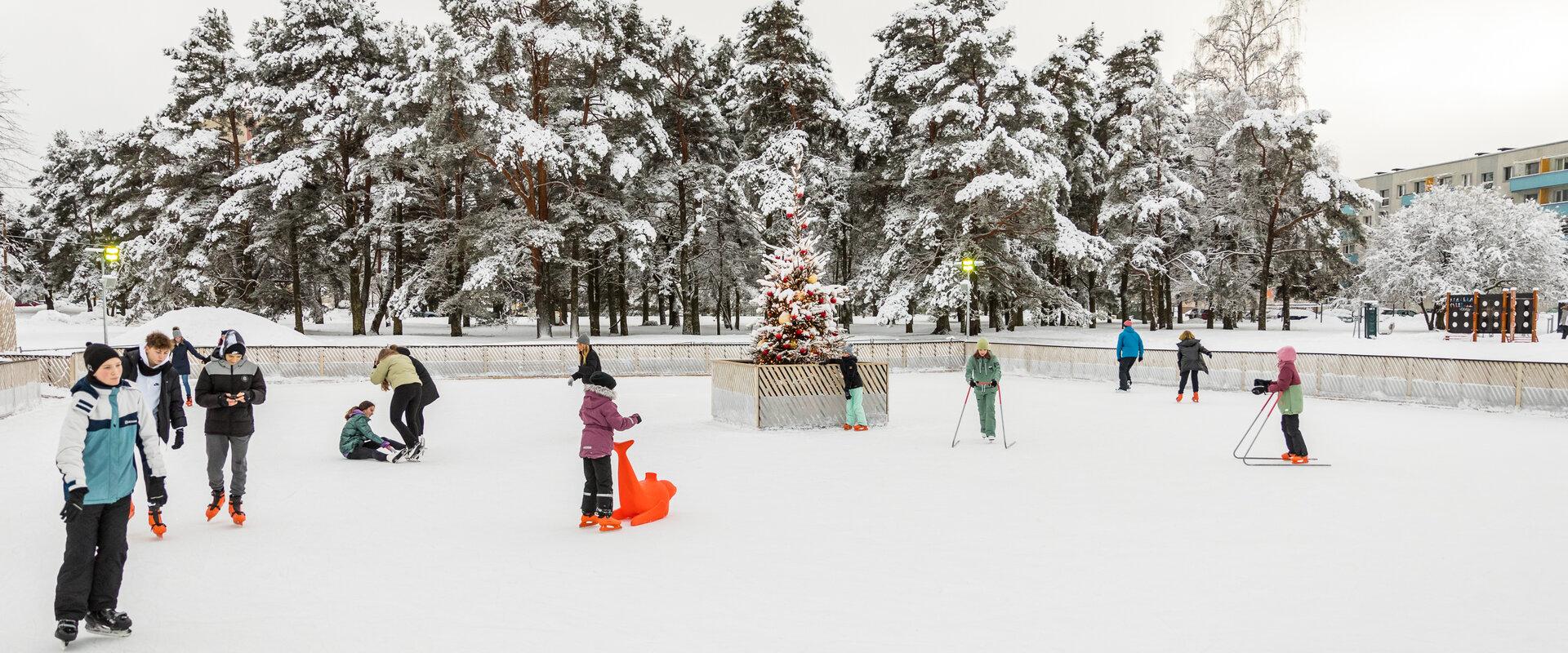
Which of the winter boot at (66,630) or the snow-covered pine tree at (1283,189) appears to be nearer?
the winter boot at (66,630)

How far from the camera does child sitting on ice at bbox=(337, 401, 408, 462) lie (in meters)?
11.4

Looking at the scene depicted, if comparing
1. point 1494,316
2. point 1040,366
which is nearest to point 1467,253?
point 1494,316

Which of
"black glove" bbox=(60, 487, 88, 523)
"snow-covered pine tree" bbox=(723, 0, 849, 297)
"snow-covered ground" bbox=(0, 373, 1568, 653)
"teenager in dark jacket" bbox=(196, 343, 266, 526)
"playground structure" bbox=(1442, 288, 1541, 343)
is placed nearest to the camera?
"black glove" bbox=(60, 487, 88, 523)

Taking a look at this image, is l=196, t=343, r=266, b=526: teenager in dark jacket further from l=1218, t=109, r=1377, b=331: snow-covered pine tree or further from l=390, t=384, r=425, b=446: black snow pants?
l=1218, t=109, r=1377, b=331: snow-covered pine tree

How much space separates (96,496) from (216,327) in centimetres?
3159

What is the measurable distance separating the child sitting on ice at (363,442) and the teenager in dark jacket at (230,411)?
3439 millimetres

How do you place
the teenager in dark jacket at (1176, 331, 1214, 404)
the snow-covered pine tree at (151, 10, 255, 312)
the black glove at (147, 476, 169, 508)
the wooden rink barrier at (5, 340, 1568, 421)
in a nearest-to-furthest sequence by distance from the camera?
the black glove at (147, 476, 169, 508) < the wooden rink barrier at (5, 340, 1568, 421) < the teenager in dark jacket at (1176, 331, 1214, 404) < the snow-covered pine tree at (151, 10, 255, 312)

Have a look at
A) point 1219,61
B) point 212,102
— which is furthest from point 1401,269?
point 212,102

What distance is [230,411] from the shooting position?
7.65 metres

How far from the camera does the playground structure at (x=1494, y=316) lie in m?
32.8

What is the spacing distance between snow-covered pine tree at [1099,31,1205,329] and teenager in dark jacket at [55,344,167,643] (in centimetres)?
4242

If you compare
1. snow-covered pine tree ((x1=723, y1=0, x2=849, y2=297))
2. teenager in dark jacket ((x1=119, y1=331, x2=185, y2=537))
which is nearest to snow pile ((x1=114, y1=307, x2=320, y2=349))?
snow-covered pine tree ((x1=723, y1=0, x2=849, y2=297))

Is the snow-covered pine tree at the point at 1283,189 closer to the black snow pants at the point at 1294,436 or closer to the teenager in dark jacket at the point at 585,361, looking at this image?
the black snow pants at the point at 1294,436

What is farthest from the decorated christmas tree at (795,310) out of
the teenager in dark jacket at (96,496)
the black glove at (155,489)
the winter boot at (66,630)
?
the winter boot at (66,630)
